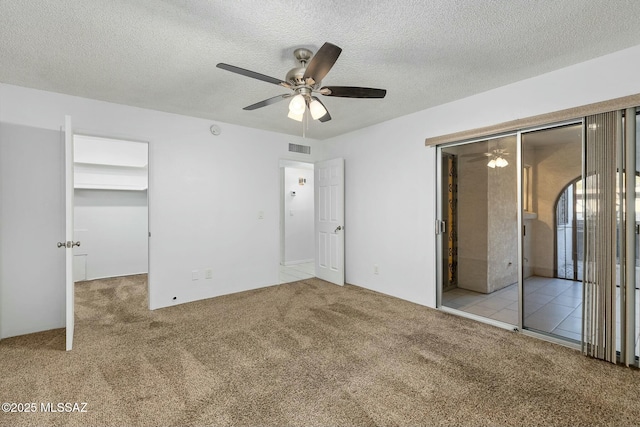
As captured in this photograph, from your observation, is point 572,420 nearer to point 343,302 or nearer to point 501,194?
point 501,194

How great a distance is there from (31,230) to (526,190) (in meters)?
4.94

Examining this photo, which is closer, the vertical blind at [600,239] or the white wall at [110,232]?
the vertical blind at [600,239]

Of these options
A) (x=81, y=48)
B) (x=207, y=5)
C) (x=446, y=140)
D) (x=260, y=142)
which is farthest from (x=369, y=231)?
(x=81, y=48)

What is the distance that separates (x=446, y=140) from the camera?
131 inches

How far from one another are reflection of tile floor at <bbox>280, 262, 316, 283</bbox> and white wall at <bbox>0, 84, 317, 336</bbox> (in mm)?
512

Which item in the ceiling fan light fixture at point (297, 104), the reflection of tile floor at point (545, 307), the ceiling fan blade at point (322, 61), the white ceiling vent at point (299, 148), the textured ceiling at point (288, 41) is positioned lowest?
the reflection of tile floor at point (545, 307)

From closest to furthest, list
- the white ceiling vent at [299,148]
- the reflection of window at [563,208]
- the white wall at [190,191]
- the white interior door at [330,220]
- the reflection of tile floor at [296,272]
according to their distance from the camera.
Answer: the reflection of window at [563,208], the white wall at [190,191], the white interior door at [330,220], the white ceiling vent at [299,148], the reflection of tile floor at [296,272]

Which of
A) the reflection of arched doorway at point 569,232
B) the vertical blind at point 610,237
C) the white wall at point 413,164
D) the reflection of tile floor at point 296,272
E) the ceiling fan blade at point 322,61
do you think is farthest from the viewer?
the reflection of tile floor at point 296,272

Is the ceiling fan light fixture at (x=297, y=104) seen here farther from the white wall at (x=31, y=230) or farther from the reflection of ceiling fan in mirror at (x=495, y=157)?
the white wall at (x=31, y=230)

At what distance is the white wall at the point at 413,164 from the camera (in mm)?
2428

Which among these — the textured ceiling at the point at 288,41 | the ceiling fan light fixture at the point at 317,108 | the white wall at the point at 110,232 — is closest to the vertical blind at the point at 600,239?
the textured ceiling at the point at 288,41

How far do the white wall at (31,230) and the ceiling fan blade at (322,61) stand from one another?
288cm

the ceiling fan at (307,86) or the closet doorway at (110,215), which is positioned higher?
the ceiling fan at (307,86)

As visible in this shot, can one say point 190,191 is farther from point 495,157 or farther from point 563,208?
point 563,208
